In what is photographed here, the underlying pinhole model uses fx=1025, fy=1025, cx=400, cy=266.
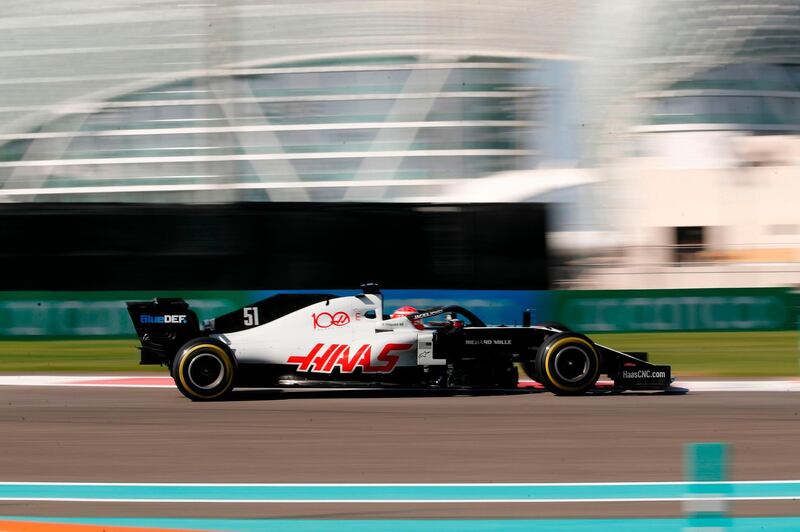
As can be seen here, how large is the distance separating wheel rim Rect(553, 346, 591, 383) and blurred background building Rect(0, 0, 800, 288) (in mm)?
31944

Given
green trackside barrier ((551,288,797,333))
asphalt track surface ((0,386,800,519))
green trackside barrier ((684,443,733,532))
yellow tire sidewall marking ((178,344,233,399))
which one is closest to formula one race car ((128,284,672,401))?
yellow tire sidewall marking ((178,344,233,399))

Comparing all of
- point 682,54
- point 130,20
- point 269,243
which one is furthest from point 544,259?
point 130,20

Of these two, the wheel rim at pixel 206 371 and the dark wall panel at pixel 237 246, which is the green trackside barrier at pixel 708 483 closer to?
the wheel rim at pixel 206 371

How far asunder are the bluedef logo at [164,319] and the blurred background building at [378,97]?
105ft

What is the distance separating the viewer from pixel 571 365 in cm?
970

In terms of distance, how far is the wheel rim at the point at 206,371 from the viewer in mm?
9555

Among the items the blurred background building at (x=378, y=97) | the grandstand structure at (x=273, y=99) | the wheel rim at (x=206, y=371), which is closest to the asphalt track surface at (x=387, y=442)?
the wheel rim at (x=206, y=371)

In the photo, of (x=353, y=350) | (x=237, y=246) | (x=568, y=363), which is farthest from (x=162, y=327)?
(x=237, y=246)

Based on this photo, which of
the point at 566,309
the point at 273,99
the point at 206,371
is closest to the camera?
the point at 206,371

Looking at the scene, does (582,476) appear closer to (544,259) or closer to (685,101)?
(544,259)

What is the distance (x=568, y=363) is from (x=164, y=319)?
3861 millimetres

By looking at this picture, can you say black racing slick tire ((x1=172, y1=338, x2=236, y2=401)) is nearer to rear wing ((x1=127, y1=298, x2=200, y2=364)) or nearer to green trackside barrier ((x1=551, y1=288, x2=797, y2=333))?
rear wing ((x1=127, y1=298, x2=200, y2=364))

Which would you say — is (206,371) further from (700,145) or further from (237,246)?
(700,145)

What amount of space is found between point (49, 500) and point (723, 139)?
1549 inches
